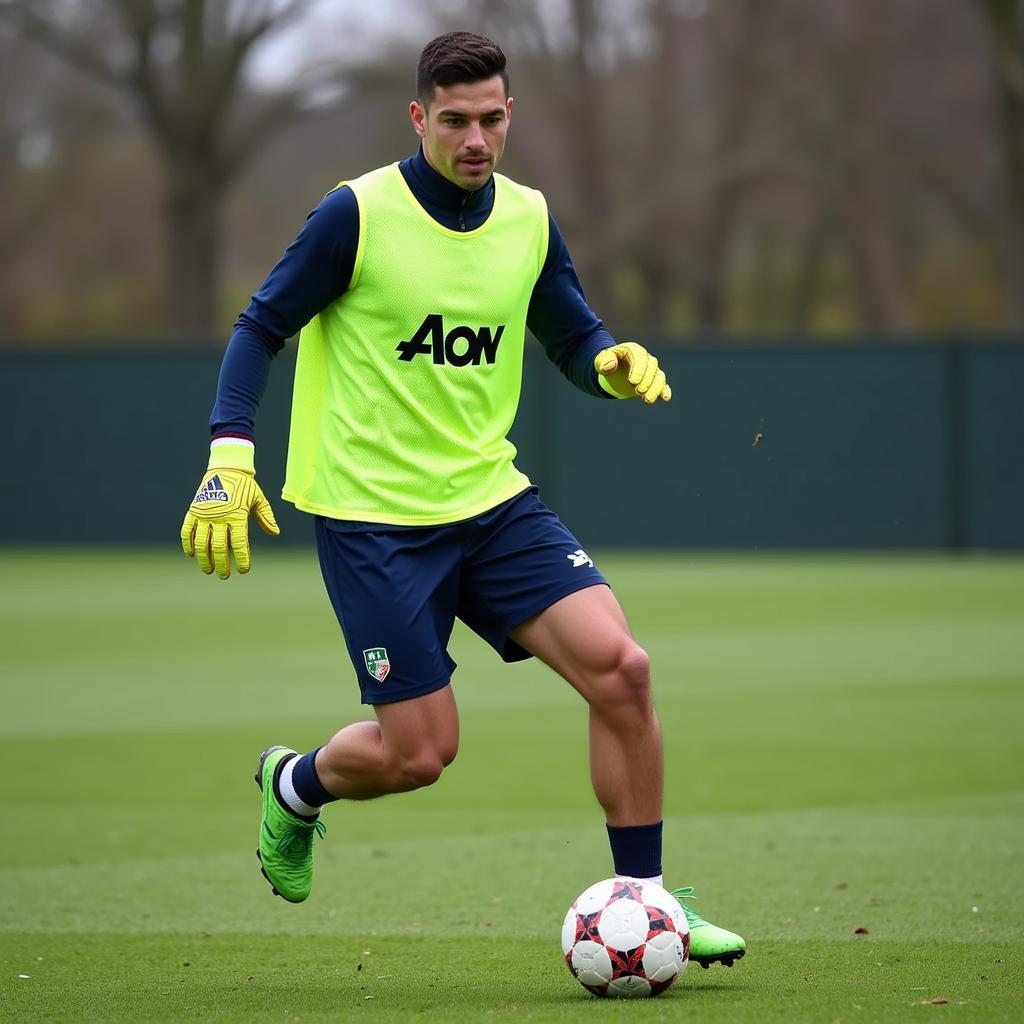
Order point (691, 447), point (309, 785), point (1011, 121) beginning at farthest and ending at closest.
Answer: point (1011, 121) < point (691, 447) < point (309, 785)

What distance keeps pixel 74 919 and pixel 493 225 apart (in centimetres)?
274

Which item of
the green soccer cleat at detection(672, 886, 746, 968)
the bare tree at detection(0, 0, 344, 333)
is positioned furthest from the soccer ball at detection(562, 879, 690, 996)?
the bare tree at detection(0, 0, 344, 333)

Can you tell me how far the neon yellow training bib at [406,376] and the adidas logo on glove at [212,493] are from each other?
22cm

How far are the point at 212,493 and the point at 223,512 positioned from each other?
67mm

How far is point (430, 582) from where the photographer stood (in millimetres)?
5504

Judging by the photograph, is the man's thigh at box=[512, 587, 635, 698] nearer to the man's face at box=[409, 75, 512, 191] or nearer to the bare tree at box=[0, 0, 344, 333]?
the man's face at box=[409, 75, 512, 191]

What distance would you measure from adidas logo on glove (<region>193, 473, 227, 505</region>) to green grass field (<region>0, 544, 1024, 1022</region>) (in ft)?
4.39

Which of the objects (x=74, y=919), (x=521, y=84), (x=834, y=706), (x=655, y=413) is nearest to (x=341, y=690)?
(x=834, y=706)

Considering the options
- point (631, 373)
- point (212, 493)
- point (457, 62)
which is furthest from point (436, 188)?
point (212, 493)

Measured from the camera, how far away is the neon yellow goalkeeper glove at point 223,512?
5340 millimetres

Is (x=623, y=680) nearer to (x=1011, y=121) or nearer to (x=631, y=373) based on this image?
(x=631, y=373)

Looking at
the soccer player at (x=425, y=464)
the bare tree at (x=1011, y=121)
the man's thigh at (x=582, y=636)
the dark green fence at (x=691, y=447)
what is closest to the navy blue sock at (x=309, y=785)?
the soccer player at (x=425, y=464)

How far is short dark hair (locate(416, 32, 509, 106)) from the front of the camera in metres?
5.37

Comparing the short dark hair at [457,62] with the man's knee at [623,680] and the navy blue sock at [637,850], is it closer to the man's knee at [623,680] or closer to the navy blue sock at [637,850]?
the man's knee at [623,680]
